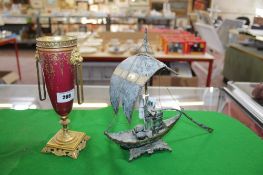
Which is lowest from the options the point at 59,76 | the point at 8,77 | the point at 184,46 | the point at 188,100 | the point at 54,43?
the point at 8,77

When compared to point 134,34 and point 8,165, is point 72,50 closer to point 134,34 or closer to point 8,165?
point 8,165

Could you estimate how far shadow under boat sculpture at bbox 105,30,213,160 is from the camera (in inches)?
34.4

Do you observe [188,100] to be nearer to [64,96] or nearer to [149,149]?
[149,149]

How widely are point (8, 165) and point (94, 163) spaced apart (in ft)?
1.05

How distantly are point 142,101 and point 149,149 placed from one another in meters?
0.21

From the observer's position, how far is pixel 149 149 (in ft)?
3.41

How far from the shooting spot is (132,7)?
5.48 m

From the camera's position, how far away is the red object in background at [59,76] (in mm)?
918

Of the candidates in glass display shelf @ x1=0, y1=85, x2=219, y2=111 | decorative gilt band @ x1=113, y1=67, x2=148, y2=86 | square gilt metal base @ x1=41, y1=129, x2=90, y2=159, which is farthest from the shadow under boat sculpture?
glass display shelf @ x1=0, y1=85, x2=219, y2=111

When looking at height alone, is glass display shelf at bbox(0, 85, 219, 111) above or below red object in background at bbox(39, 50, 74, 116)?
below

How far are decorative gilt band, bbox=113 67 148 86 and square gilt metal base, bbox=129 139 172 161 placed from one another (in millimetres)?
310

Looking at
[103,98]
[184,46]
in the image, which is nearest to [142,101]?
[103,98]

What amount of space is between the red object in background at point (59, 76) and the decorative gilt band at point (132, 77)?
18 centimetres

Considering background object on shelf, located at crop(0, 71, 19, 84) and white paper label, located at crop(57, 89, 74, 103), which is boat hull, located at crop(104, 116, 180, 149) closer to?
white paper label, located at crop(57, 89, 74, 103)
